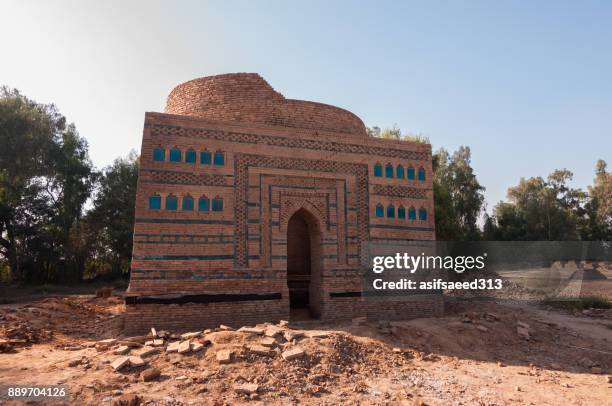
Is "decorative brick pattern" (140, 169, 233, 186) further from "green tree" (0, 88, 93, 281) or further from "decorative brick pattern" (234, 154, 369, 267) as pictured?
"green tree" (0, 88, 93, 281)

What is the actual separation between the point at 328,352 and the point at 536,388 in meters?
3.69

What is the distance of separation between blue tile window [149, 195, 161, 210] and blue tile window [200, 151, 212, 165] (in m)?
1.52

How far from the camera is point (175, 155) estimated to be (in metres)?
10.9

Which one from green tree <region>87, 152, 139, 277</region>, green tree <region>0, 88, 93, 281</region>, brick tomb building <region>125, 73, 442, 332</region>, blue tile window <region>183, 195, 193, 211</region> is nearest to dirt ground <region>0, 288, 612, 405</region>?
brick tomb building <region>125, 73, 442, 332</region>

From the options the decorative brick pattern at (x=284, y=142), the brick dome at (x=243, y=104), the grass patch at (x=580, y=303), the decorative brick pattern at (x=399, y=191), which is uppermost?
the brick dome at (x=243, y=104)

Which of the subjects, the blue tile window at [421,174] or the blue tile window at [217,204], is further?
the blue tile window at [421,174]

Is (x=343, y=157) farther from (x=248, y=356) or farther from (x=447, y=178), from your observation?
(x=447, y=178)

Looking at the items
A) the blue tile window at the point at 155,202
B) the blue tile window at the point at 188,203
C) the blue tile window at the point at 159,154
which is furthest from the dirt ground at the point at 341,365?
the blue tile window at the point at 159,154

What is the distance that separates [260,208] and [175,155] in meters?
2.71

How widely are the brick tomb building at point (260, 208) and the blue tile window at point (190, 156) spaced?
0.09 feet

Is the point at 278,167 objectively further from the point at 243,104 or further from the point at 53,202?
the point at 53,202

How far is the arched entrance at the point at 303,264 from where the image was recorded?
479 inches

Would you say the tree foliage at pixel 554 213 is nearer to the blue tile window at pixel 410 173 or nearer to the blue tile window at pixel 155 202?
the blue tile window at pixel 410 173

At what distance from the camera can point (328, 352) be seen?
7676mm
